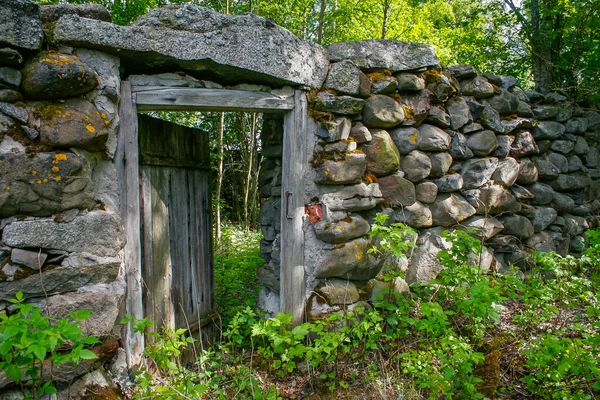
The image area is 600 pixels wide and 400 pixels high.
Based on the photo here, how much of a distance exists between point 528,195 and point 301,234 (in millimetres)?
2485

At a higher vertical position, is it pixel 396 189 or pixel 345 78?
pixel 345 78

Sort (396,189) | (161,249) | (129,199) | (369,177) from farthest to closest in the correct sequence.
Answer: (396,189) → (369,177) → (161,249) → (129,199)

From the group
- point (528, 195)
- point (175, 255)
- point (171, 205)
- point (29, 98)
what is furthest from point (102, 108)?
point (528, 195)

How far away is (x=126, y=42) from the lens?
96.4 inches

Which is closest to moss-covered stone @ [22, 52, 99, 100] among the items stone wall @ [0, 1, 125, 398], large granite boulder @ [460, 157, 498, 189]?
stone wall @ [0, 1, 125, 398]

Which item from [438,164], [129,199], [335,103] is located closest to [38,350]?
[129,199]

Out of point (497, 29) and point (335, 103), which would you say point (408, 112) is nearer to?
point (335, 103)

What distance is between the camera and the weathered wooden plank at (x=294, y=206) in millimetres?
3027

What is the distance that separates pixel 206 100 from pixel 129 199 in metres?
0.83

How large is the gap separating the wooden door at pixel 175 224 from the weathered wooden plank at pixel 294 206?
0.78 metres

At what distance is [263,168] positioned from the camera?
371 cm

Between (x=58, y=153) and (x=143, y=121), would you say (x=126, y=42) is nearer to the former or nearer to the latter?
(x=143, y=121)

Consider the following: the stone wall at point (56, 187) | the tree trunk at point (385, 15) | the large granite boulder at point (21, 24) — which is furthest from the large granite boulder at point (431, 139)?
the tree trunk at point (385, 15)

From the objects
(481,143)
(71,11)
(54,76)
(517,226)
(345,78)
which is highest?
(71,11)
